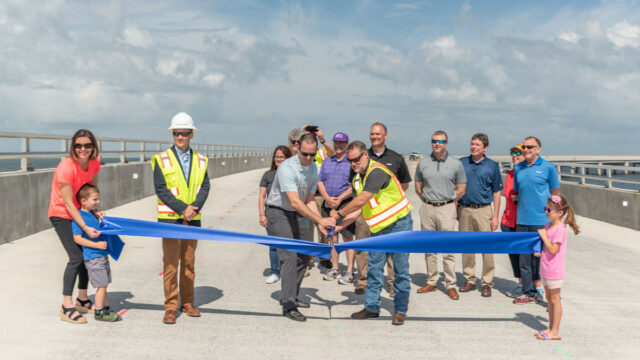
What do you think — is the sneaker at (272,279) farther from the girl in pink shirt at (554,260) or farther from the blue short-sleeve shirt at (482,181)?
the girl in pink shirt at (554,260)

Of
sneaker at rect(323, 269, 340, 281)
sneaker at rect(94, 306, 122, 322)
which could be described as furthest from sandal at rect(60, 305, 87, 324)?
sneaker at rect(323, 269, 340, 281)

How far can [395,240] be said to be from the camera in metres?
5.81

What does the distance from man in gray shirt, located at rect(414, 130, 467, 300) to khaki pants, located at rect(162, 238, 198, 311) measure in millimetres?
2970

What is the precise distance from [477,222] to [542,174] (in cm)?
104

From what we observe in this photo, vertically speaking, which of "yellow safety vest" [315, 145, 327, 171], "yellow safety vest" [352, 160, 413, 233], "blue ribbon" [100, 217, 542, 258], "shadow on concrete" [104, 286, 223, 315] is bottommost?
"shadow on concrete" [104, 286, 223, 315]

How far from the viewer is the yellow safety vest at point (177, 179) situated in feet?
19.0

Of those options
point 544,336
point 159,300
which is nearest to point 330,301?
point 159,300

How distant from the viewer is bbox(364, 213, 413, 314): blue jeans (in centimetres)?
588

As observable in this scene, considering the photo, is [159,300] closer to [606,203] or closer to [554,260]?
[554,260]

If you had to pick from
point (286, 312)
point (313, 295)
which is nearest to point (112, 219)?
point (286, 312)

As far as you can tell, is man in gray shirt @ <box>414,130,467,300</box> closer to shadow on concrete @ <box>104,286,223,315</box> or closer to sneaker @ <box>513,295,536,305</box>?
sneaker @ <box>513,295,536,305</box>

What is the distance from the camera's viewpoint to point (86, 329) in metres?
5.48

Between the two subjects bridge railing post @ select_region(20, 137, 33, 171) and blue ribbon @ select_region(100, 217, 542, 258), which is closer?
blue ribbon @ select_region(100, 217, 542, 258)

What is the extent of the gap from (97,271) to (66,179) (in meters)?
0.99
